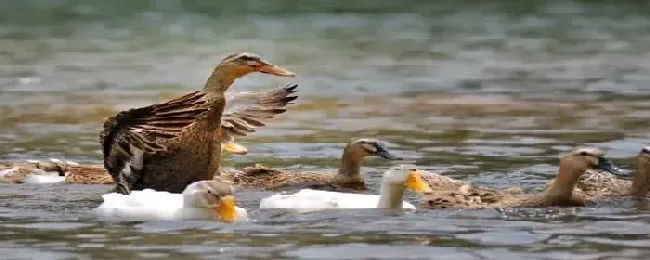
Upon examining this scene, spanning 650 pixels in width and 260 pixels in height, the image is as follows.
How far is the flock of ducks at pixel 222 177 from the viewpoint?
43.1ft

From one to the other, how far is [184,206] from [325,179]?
10.2ft

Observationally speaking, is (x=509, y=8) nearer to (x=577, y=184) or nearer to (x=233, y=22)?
(x=233, y=22)

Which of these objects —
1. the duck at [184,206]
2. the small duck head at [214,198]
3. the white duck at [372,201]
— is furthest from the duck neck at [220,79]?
the small duck head at [214,198]

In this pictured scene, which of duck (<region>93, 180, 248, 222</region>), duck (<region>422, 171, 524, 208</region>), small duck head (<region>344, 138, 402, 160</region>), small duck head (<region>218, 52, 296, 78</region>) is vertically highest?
small duck head (<region>218, 52, 296, 78</region>)

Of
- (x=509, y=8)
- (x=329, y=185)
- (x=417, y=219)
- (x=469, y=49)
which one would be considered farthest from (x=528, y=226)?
(x=509, y=8)

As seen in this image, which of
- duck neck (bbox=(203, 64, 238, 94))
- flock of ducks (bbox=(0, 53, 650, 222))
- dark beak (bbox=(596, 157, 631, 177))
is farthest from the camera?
duck neck (bbox=(203, 64, 238, 94))

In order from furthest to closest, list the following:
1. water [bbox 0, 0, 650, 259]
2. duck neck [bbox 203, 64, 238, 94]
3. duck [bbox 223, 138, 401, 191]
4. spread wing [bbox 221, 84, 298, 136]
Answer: spread wing [bbox 221, 84, 298, 136] → duck [bbox 223, 138, 401, 191] → duck neck [bbox 203, 64, 238, 94] → water [bbox 0, 0, 650, 259]

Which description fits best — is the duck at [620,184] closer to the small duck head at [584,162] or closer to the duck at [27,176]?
the small duck head at [584,162]

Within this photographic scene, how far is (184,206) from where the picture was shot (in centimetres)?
1302

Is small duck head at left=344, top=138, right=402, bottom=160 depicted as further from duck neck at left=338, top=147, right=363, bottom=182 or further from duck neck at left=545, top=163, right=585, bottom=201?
duck neck at left=545, top=163, right=585, bottom=201

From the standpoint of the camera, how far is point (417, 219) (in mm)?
13062

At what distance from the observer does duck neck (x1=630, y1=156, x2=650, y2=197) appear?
579 inches

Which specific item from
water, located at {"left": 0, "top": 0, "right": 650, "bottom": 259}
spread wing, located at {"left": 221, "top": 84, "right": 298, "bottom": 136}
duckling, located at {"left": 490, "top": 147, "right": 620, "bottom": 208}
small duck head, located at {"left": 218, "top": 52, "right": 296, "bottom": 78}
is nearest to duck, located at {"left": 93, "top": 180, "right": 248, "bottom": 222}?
water, located at {"left": 0, "top": 0, "right": 650, "bottom": 259}

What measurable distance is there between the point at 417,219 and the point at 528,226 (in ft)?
3.00
